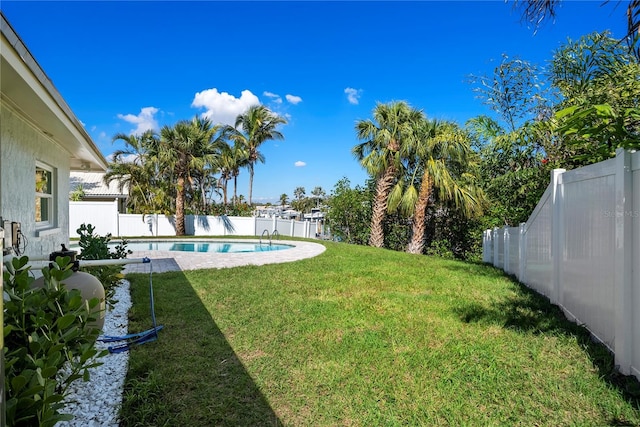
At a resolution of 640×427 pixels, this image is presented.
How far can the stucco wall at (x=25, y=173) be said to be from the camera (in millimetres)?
4094

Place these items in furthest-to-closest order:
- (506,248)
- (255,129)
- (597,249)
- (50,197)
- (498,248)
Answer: (255,129) → (498,248) → (506,248) → (50,197) → (597,249)

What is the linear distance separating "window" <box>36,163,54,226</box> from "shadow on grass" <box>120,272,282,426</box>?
286 centimetres

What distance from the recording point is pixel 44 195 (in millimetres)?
6293

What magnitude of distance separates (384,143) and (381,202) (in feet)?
10.3

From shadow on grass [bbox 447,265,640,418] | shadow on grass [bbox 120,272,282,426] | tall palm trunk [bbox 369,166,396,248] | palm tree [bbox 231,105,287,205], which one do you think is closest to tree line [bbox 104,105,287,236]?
palm tree [bbox 231,105,287,205]

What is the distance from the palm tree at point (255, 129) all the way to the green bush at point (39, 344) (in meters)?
26.5

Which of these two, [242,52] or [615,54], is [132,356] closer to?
[615,54]

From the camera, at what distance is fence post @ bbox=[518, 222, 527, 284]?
7316mm

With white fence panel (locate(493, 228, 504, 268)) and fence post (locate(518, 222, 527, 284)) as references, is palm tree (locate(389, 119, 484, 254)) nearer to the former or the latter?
white fence panel (locate(493, 228, 504, 268))

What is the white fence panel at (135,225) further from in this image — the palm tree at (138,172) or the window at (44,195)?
the window at (44,195)

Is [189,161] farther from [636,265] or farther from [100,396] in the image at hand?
[636,265]

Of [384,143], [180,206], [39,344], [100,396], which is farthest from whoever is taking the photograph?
[180,206]

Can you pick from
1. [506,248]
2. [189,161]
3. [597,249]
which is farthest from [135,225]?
[597,249]

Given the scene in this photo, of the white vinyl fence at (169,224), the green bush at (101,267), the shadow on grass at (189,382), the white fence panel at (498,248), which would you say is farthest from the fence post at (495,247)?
the white vinyl fence at (169,224)
